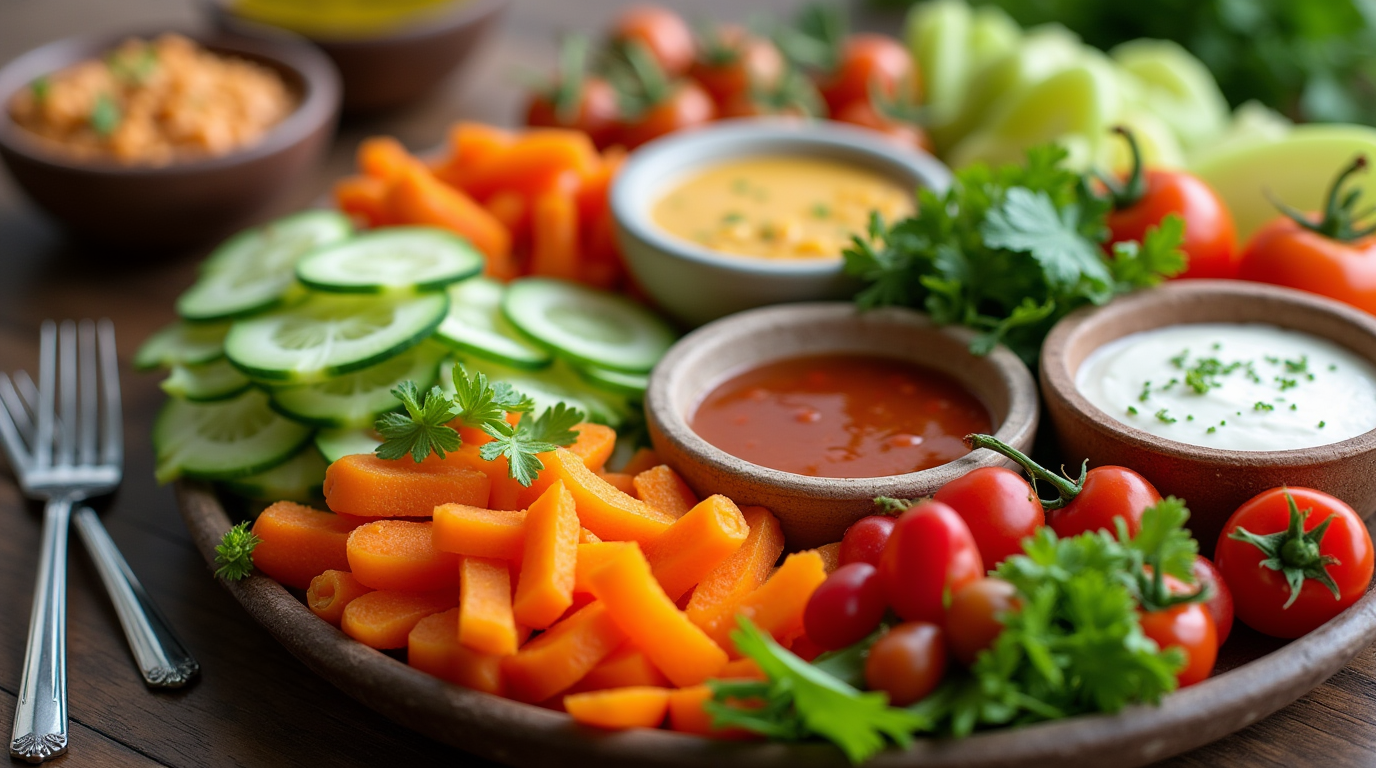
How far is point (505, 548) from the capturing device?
2385 millimetres

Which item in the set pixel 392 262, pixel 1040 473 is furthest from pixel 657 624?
pixel 392 262

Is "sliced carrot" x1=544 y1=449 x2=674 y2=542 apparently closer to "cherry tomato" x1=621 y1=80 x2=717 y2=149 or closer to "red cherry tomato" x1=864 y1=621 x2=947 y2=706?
"red cherry tomato" x1=864 y1=621 x2=947 y2=706

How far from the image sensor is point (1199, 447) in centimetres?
257

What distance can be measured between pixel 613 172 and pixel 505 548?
206cm

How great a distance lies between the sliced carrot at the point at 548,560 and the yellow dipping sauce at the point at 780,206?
1.44 metres

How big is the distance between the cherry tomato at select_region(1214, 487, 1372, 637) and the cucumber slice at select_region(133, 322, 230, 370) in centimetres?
267

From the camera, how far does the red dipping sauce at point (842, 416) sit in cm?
285

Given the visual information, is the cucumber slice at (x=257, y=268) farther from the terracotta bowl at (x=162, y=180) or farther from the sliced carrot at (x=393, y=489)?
the sliced carrot at (x=393, y=489)

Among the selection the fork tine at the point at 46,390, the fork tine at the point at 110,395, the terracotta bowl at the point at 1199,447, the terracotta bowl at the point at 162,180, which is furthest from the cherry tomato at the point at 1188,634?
the terracotta bowl at the point at 162,180

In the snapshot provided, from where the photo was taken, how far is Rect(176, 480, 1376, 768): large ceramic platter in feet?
6.53

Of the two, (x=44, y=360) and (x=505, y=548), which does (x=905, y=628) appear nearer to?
(x=505, y=548)

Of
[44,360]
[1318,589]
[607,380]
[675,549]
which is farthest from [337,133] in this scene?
[1318,589]

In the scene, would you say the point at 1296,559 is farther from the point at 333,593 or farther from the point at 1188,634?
the point at 333,593

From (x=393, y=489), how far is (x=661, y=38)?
3.14 metres
